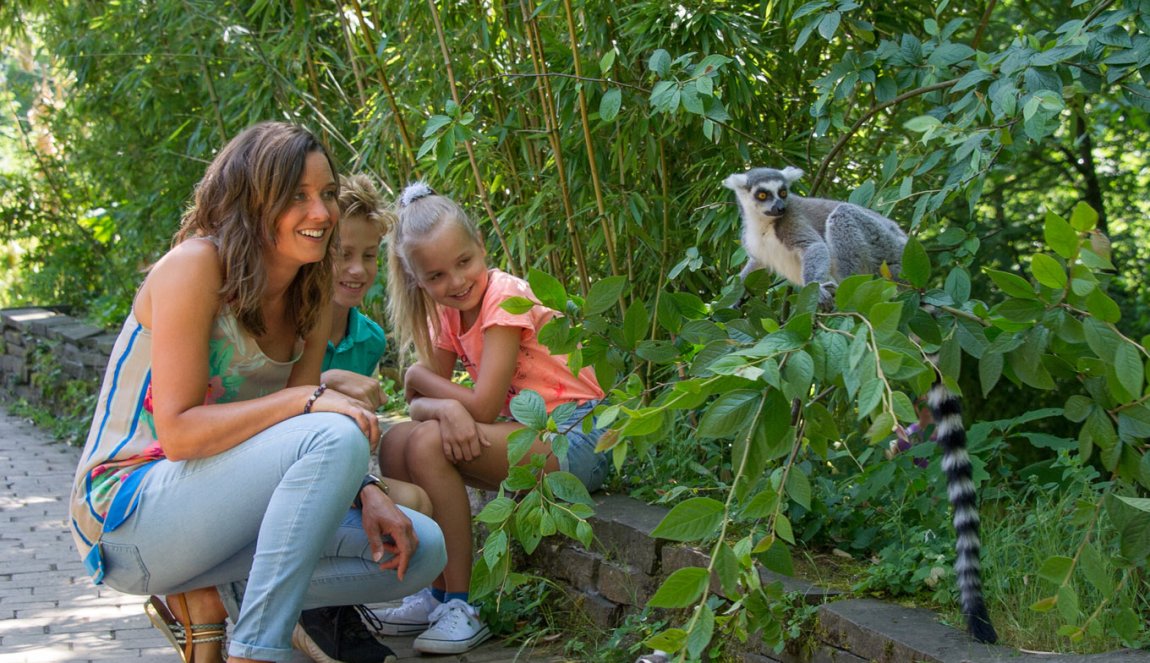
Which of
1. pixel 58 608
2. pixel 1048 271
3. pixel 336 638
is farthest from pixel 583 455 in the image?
pixel 58 608

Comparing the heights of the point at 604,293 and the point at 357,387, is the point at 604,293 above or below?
above

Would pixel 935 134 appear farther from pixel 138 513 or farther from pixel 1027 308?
pixel 138 513

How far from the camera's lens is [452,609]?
3.01 meters

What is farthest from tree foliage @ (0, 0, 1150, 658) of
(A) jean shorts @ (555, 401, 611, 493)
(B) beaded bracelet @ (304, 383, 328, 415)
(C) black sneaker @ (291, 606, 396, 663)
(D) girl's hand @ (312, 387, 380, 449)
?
(C) black sneaker @ (291, 606, 396, 663)

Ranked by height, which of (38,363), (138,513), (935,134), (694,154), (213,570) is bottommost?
(38,363)

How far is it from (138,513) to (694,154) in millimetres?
2035

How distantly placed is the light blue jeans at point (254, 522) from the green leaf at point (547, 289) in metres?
0.56

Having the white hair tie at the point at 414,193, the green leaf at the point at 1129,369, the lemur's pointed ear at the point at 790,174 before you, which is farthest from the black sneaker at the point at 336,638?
the green leaf at the point at 1129,369

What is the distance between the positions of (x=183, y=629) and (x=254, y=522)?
37cm

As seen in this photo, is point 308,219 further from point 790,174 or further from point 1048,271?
point 1048,271

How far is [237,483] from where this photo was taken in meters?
2.35

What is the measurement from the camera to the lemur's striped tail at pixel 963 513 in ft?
6.72

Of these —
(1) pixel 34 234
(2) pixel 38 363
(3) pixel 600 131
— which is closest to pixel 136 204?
(2) pixel 38 363

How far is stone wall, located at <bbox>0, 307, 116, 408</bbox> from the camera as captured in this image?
23.9 ft
